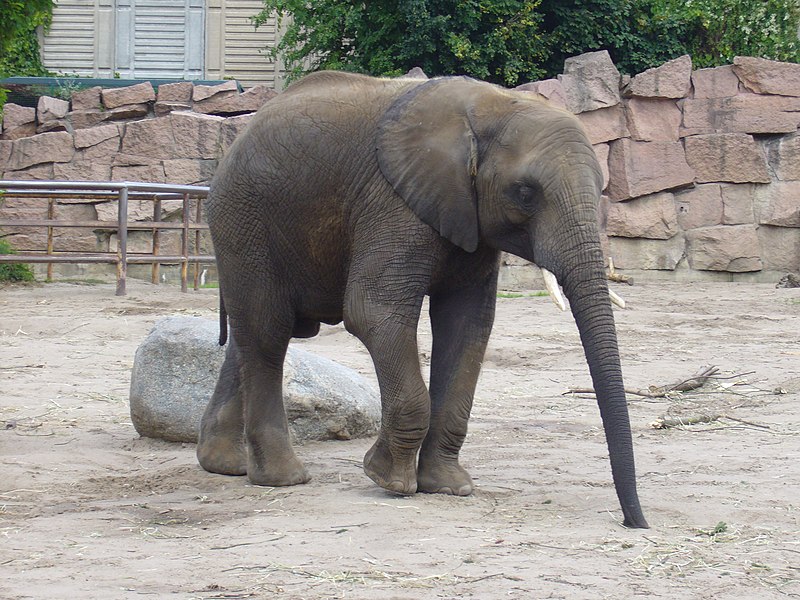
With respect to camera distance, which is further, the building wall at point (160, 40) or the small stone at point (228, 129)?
the building wall at point (160, 40)

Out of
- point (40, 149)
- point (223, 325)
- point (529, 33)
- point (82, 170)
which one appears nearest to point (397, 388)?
point (223, 325)

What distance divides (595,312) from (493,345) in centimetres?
580

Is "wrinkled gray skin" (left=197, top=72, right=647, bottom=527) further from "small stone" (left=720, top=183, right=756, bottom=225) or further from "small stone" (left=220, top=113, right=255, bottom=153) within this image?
"small stone" (left=720, top=183, right=756, bottom=225)

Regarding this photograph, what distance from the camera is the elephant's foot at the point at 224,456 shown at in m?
5.95

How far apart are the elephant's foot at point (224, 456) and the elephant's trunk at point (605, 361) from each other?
208cm

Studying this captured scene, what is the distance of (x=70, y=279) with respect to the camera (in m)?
15.9

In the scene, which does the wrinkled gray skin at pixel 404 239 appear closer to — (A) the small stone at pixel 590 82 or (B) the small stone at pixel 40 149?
(A) the small stone at pixel 590 82

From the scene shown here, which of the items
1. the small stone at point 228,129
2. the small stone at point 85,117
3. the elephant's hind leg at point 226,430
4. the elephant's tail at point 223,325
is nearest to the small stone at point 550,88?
the small stone at point 228,129

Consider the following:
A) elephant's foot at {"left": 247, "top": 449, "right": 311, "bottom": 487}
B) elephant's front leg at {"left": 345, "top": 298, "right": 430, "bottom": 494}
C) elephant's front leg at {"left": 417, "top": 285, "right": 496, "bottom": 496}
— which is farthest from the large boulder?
elephant's front leg at {"left": 345, "top": 298, "right": 430, "bottom": 494}

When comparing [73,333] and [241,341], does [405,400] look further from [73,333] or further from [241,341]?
[73,333]

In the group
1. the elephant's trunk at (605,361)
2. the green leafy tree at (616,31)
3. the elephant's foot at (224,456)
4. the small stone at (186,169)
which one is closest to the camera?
the elephant's trunk at (605,361)

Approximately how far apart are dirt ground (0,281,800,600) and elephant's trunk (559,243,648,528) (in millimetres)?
170

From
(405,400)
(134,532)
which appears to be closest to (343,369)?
(405,400)

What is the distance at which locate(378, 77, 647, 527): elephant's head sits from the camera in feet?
15.2
